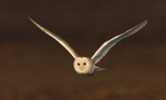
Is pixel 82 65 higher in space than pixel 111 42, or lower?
lower

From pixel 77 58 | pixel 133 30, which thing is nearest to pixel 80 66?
pixel 77 58

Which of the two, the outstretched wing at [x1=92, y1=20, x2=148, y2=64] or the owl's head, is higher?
the outstretched wing at [x1=92, y1=20, x2=148, y2=64]

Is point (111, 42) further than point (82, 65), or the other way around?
point (111, 42)

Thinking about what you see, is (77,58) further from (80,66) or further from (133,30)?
(133,30)

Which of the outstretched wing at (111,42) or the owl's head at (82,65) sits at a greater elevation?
the outstretched wing at (111,42)

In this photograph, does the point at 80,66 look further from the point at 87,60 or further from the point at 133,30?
the point at 133,30
